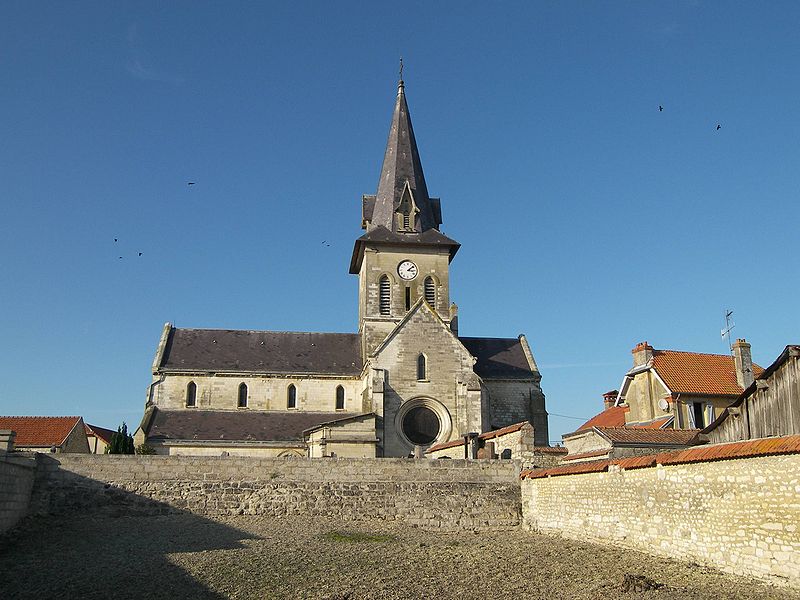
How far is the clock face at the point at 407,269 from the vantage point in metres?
39.3

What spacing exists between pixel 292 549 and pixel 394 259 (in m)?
24.6

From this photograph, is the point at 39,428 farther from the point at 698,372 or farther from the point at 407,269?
the point at 698,372

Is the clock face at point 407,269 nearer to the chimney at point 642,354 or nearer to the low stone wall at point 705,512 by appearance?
the chimney at point 642,354

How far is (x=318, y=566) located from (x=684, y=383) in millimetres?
20758

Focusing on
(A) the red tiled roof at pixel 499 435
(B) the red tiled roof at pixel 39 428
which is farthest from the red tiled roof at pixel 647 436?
(B) the red tiled roof at pixel 39 428

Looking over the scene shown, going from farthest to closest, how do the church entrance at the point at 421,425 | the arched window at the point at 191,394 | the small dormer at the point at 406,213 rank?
the small dormer at the point at 406,213 → the arched window at the point at 191,394 → the church entrance at the point at 421,425

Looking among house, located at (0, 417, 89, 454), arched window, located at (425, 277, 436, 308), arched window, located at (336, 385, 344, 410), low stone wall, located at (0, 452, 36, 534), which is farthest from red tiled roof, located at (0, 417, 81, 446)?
low stone wall, located at (0, 452, 36, 534)

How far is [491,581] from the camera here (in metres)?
12.8

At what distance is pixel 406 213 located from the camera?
40.7 m

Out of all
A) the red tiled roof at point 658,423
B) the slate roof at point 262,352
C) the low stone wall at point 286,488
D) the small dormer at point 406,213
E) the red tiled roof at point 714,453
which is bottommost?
the low stone wall at point 286,488

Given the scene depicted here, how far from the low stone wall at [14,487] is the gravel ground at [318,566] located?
20.7 inches

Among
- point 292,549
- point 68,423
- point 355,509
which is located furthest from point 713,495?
point 68,423

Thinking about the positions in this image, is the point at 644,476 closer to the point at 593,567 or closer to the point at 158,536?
the point at 593,567

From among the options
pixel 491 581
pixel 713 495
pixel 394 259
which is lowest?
pixel 491 581
